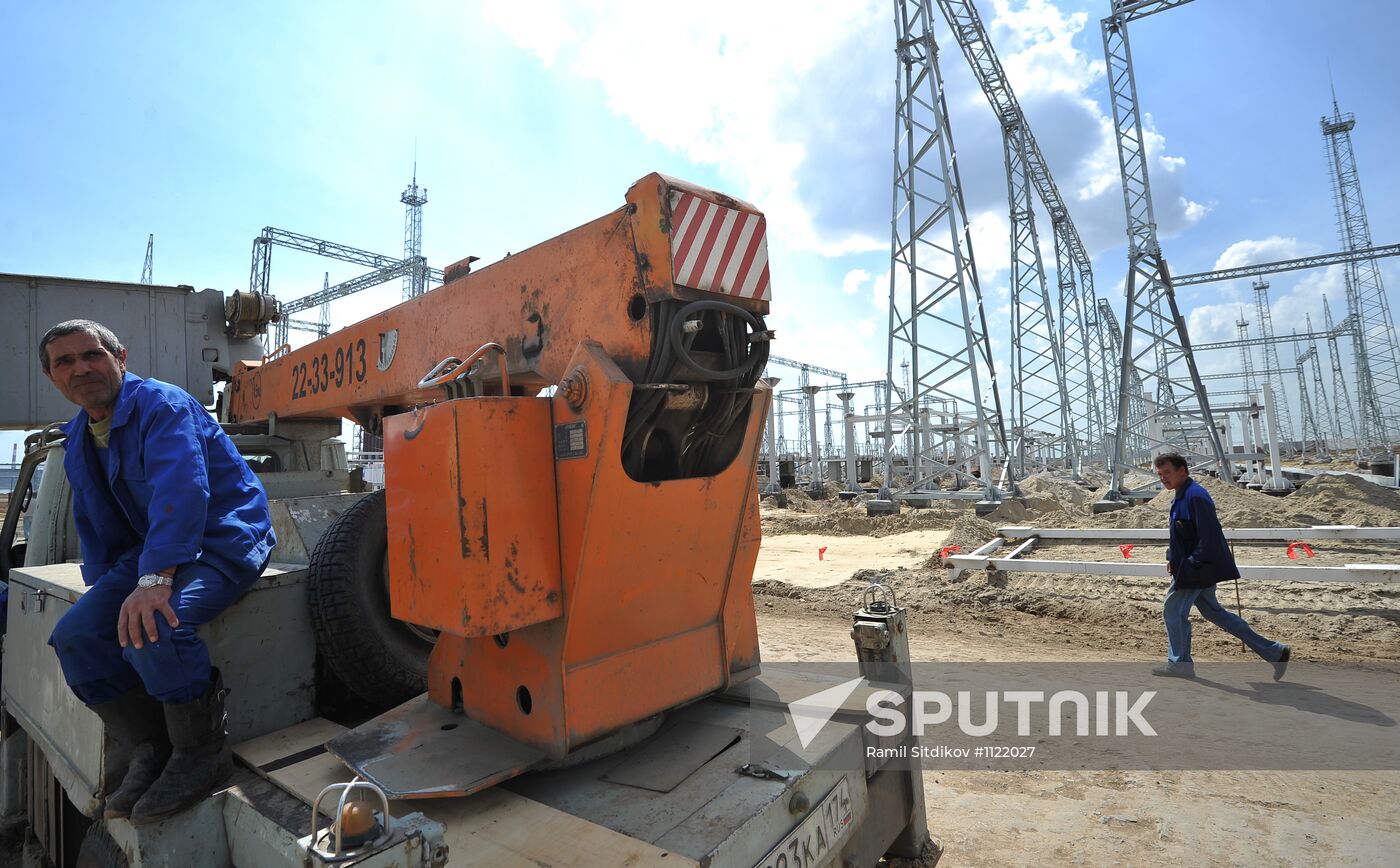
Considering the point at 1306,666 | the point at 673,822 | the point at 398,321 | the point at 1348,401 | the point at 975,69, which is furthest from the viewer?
the point at 1348,401

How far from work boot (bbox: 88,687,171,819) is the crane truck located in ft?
0.19

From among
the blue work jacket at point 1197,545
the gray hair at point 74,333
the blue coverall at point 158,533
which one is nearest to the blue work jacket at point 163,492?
the blue coverall at point 158,533

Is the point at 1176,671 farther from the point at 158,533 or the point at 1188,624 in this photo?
the point at 158,533

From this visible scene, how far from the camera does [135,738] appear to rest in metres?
2.23

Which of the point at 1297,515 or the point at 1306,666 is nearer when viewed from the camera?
the point at 1306,666

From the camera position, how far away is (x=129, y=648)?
202 cm

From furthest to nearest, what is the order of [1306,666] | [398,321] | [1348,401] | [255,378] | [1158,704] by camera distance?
1. [1348,401]
2. [1306,666]
3. [1158,704]
4. [255,378]
5. [398,321]

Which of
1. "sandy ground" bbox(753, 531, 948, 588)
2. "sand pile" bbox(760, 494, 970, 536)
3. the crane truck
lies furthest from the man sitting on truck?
"sand pile" bbox(760, 494, 970, 536)

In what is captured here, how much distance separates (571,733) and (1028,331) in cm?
2363

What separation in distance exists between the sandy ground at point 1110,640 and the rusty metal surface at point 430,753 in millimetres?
2158

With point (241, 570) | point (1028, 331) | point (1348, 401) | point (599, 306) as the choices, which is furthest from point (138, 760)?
point (1348, 401)

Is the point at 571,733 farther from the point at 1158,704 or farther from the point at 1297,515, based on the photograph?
the point at 1297,515

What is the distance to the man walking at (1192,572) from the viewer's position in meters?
5.32

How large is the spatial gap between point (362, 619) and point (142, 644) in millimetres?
711
